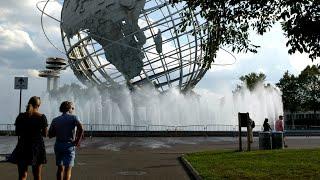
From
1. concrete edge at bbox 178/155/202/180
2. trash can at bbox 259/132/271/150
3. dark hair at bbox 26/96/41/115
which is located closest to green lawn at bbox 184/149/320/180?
concrete edge at bbox 178/155/202/180

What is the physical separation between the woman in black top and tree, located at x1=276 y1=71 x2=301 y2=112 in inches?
3301

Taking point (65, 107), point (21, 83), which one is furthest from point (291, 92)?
point (65, 107)

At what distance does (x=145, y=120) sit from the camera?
40.6m

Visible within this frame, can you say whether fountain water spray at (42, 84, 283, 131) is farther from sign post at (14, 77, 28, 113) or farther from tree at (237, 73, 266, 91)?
tree at (237, 73, 266, 91)

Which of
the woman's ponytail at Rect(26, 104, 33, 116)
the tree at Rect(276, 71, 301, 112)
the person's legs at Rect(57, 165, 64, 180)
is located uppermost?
the tree at Rect(276, 71, 301, 112)

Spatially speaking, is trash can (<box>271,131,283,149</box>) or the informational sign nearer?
the informational sign

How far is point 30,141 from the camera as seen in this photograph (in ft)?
26.0

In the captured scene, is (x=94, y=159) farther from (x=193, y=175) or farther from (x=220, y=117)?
(x=220, y=117)

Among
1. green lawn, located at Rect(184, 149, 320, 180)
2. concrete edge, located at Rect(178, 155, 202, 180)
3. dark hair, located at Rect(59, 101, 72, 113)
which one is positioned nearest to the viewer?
dark hair, located at Rect(59, 101, 72, 113)

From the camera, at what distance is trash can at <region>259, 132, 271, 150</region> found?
19.0m

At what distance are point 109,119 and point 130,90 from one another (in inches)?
118

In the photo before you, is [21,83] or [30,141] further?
[21,83]

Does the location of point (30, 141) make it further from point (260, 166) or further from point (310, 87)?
point (310, 87)

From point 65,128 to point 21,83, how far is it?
7.82 metres
